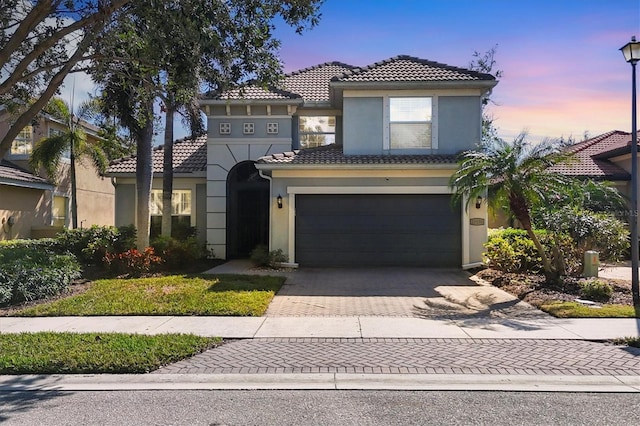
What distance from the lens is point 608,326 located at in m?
8.03

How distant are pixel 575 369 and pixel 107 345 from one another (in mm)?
6193

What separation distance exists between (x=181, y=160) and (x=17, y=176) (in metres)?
6.84

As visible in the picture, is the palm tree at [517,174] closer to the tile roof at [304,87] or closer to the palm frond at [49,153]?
the tile roof at [304,87]

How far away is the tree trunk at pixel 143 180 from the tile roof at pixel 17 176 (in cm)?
700

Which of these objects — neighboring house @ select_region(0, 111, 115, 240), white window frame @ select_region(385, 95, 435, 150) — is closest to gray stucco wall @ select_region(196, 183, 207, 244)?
neighboring house @ select_region(0, 111, 115, 240)

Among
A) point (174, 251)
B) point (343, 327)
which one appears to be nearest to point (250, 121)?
point (174, 251)

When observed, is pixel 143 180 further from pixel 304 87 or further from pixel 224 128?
pixel 304 87

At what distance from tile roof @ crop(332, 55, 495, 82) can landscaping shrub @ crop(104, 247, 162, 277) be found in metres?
7.84

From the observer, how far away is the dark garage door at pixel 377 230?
14906 millimetres

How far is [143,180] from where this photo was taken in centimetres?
1511

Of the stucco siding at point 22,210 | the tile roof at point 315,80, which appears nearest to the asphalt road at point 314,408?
the tile roof at point 315,80

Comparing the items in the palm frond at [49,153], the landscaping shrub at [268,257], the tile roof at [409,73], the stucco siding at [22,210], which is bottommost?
the landscaping shrub at [268,257]

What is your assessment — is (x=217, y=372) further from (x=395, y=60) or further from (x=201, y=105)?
(x=395, y=60)

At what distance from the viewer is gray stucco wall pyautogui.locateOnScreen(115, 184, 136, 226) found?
18.6m
